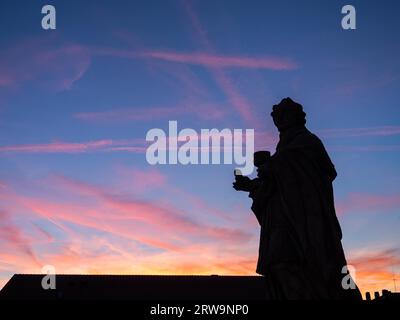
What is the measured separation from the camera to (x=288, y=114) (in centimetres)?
938

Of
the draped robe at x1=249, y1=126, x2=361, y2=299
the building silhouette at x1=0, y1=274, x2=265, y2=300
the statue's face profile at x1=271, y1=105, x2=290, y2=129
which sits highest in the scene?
the building silhouette at x1=0, y1=274, x2=265, y2=300

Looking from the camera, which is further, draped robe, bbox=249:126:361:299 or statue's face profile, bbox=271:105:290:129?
statue's face profile, bbox=271:105:290:129

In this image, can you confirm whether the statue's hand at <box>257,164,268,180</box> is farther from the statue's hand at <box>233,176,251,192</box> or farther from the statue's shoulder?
the statue's shoulder

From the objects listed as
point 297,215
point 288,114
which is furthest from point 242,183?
point 288,114

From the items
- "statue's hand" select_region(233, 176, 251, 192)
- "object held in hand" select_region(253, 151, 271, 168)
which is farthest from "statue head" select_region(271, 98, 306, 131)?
"statue's hand" select_region(233, 176, 251, 192)

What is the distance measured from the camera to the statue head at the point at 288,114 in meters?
9.36

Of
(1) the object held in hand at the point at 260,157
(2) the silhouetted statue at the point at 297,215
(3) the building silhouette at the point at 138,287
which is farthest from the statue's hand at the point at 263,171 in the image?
(3) the building silhouette at the point at 138,287

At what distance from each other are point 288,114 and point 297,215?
6.52 feet

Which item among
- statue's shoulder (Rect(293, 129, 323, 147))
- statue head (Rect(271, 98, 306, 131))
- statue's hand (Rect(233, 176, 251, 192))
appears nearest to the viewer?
statue's shoulder (Rect(293, 129, 323, 147))

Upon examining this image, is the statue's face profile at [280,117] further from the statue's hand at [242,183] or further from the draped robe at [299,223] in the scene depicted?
the statue's hand at [242,183]

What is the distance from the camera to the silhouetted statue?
795 centimetres
